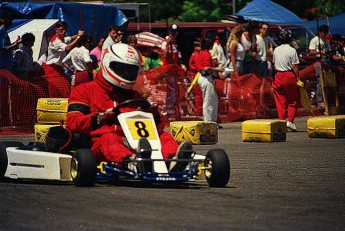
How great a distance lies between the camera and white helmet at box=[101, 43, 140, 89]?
36.4 ft

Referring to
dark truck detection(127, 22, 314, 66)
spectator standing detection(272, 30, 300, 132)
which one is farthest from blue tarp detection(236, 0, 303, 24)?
spectator standing detection(272, 30, 300, 132)

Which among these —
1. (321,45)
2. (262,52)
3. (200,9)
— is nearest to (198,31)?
(321,45)

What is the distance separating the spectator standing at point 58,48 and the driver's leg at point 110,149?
8.75m

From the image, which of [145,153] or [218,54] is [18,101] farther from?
[145,153]

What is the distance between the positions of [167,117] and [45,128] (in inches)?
199

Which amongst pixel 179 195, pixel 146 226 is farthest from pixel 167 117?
pixel 146 226

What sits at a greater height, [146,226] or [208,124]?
[146,226]

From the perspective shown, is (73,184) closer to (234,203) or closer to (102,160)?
(102,160)

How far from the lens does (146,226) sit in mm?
8094

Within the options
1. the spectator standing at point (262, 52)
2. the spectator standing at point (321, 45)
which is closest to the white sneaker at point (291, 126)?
the spectator standing at point (262, 52)

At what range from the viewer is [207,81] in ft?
65.1

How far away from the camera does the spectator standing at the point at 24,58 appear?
18875 millimetres

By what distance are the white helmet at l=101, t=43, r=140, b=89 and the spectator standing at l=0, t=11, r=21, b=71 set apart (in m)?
7.63

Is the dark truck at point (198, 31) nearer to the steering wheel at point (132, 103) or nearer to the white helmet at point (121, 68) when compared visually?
the white helmet at point (121, 68)
